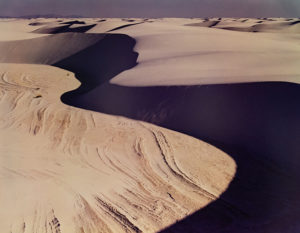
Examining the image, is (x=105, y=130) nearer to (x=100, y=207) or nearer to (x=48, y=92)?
(x=100, y=207)

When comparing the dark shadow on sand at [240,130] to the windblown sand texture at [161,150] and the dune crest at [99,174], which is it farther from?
the dune crest at [99,174]

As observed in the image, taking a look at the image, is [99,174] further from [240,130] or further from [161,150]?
[240,130]

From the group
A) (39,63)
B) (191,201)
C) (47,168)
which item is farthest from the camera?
(39,63)

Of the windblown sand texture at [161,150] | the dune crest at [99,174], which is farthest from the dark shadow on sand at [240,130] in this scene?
the dune crest at [99,174]

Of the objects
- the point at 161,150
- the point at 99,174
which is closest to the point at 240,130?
the point at 161,150

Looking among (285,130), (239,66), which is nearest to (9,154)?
(285,130)

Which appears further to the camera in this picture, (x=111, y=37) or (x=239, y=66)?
(x=111, y=37)

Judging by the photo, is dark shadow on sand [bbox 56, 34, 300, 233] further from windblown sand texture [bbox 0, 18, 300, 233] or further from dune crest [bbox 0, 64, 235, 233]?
dune crest [bbox 0, 64, 235, 233]

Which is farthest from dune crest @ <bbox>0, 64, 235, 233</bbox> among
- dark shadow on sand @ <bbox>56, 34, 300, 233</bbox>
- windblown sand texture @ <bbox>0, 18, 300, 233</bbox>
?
dark shadow on sand @ <bbox>56, 34, 300, 233</bbox>
